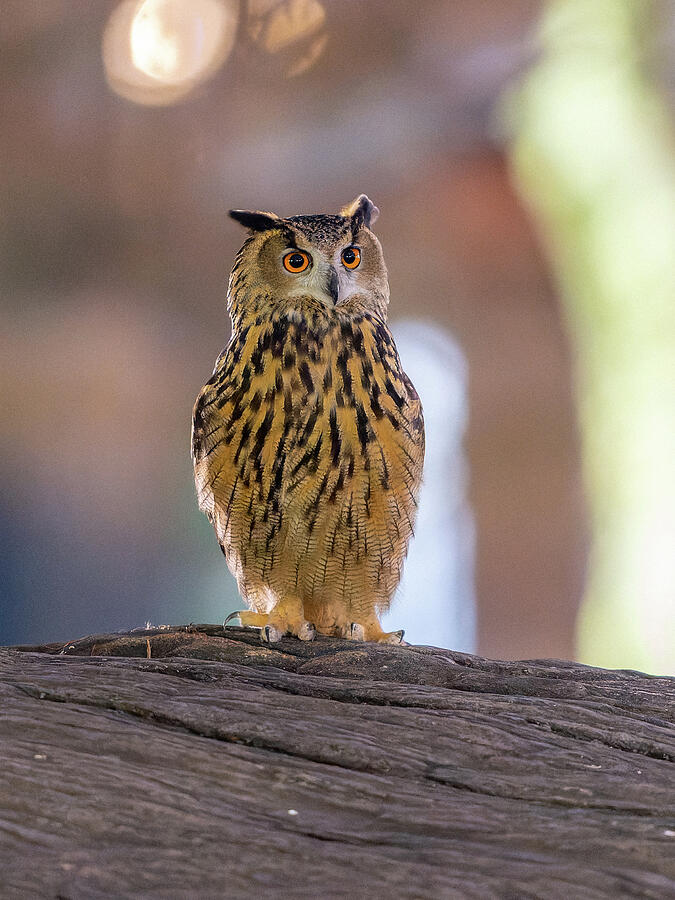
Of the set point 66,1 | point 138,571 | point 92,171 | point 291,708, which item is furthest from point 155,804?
point 66,1

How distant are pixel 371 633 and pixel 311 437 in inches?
16.9

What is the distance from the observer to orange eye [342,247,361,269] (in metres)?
1.68

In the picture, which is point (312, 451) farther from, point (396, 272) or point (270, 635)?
point (396, 272)

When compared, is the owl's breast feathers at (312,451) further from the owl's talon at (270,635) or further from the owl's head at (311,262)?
the owl's talon at (270,635)

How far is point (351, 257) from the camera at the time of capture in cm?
169

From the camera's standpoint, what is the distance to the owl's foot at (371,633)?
1.64 meters

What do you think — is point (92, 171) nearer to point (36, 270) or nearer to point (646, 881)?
point (36, 270)

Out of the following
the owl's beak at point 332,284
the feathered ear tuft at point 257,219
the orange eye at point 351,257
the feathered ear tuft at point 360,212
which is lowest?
the owl's beak at point 332,284

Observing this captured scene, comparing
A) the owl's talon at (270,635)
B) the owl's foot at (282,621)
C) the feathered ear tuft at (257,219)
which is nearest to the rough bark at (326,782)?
the owl's talon at (270,635)

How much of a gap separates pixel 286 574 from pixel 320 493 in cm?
20

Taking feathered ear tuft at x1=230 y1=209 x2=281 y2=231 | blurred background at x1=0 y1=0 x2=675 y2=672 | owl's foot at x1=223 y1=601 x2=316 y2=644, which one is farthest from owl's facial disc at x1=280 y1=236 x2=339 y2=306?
blurred background at x1=0 y1=0 x2=675 y2=672

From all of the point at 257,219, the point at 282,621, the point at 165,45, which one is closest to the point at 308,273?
the point at 257,219

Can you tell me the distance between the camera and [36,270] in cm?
289

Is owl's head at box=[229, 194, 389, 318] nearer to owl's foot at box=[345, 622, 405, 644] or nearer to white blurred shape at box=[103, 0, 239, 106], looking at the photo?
owl's foot at box=[345, 622, 405, 644]
